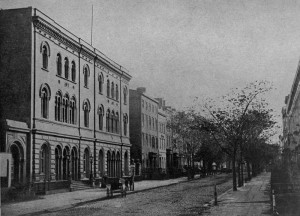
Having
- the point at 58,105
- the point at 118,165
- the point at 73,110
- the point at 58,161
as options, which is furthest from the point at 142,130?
the point at 58,161

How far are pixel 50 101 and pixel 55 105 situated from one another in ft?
4.74

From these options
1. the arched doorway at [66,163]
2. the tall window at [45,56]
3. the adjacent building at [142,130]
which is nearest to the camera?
the tall window at [45,56]

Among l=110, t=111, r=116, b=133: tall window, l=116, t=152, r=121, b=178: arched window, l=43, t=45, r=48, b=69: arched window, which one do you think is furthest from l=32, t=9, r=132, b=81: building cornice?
l=116, t=152, r=121, b=178: arched window

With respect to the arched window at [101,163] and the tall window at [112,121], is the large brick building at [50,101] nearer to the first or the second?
the arched window at [101,163]

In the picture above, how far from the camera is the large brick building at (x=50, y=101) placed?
32.7m

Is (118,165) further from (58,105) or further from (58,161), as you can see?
(58,105)

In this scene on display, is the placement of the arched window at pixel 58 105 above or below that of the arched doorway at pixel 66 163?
above

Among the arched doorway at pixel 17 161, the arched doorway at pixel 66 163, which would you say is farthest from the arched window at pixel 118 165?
the arched doorway at pixel 17 161

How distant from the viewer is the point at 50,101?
36.1m

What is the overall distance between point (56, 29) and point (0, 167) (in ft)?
94.0

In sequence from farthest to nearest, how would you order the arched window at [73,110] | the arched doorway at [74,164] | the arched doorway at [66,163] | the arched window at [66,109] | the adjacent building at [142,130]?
the adjacent building at [142,130] < the arched window at [73,110] < the arched doorway at [74,164] < the arched window at [66,109] < the arched doorway at [66,163]

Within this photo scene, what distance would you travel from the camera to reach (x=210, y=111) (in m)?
40.3

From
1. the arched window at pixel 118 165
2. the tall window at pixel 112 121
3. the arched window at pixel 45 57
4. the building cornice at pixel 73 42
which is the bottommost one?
the arched window at pixel 118 165

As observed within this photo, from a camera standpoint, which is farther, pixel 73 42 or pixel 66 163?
pixel 73 42
